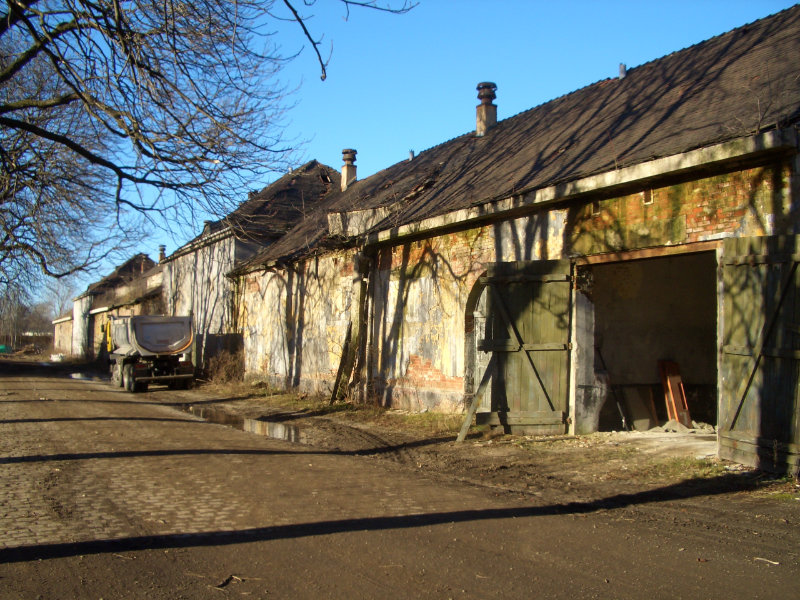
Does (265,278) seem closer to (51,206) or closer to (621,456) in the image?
(51,206)

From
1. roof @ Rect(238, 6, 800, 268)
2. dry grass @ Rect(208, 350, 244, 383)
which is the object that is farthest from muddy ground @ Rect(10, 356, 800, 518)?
dry grass @ Rect(208, 350, 244, 383)

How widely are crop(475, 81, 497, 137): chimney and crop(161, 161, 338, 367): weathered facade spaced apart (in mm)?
7456

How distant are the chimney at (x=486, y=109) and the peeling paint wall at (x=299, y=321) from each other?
17.3ft

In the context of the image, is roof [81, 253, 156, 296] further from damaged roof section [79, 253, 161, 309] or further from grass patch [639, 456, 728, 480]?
grass patch [639, 456, 728, 480]

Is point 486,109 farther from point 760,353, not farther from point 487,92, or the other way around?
point 760,353

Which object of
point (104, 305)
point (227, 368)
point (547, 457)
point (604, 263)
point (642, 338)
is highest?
point (104, 305)

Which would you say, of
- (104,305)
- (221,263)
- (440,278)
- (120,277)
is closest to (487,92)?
(440,278)

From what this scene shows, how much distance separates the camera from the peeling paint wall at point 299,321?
663 inches

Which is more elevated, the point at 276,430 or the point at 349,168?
the point at 349,168

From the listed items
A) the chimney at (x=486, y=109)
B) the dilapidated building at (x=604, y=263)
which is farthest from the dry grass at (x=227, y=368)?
the chimney at (x=486, y=109)

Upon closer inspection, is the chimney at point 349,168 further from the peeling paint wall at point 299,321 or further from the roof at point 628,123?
the roof at point 628,123

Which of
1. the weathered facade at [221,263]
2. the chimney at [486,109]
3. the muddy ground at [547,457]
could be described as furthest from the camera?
the weathered facade at [221,263]

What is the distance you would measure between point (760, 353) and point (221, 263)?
22703mm

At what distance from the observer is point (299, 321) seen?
1908cm
